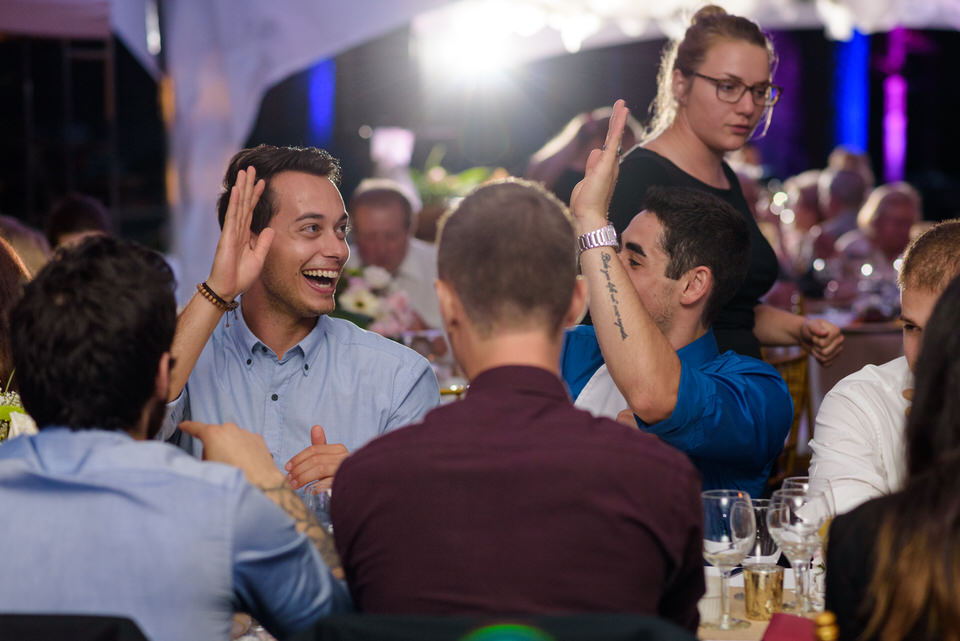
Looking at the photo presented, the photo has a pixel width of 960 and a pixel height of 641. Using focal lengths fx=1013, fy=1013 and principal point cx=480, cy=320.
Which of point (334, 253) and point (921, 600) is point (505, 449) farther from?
point (334, 253)

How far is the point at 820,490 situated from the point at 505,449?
2.34ft

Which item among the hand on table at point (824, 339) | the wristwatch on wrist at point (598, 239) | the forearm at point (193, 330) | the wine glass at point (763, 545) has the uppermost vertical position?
the wristwatch on wrist at point (598, 239)

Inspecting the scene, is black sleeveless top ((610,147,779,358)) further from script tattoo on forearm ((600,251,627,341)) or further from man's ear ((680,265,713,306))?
script tattoo on forearm ((600,251,627,341))

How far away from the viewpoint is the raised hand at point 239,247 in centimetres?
213

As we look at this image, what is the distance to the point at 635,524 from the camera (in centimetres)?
128

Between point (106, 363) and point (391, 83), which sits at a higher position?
point (391, 83)

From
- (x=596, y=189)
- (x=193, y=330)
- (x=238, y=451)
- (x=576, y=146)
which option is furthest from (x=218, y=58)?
(x=238, y=451)

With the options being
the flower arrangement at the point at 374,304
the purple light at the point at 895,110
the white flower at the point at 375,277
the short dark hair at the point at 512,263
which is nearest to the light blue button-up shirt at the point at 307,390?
the short dark hair at the point at 512,263

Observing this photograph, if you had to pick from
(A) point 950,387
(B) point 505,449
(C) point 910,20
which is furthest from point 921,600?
(C) point 910,20

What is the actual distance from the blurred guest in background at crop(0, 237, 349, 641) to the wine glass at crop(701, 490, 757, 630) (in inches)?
25.6

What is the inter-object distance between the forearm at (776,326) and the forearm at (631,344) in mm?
927

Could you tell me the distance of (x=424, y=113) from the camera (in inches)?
426

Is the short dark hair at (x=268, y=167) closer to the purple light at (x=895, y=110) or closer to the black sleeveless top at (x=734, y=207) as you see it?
the black sleeveless top at (x=734, y=207)

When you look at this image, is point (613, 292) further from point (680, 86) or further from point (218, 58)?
point (218, 58)
